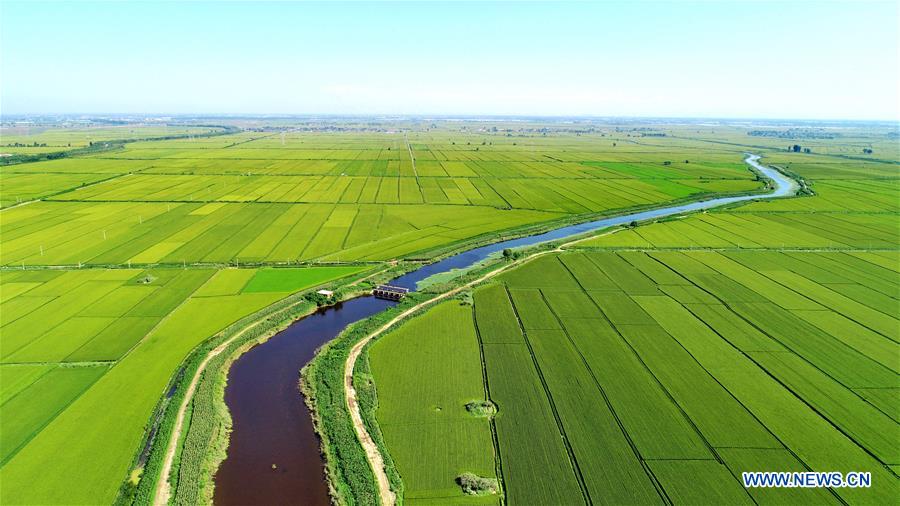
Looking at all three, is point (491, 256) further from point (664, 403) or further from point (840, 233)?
point (840, 233)

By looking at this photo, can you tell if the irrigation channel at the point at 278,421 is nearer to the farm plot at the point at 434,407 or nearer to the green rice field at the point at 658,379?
the farm plot at the point at 434,407

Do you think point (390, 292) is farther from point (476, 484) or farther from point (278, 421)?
point (476, 484)

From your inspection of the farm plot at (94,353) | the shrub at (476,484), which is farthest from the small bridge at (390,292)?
the shrub at (476,484)

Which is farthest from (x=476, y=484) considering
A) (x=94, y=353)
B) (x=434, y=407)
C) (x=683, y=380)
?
(x=94, y=353)

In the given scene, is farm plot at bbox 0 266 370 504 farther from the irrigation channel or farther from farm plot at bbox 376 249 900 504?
farm plot at bbox 376 249 900 504

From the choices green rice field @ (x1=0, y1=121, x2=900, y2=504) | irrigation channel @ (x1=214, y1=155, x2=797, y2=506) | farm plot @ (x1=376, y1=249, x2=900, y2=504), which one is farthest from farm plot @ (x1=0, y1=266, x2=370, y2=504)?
farm plot @ (x1=376, y1=249, x2=900, y2=504)
